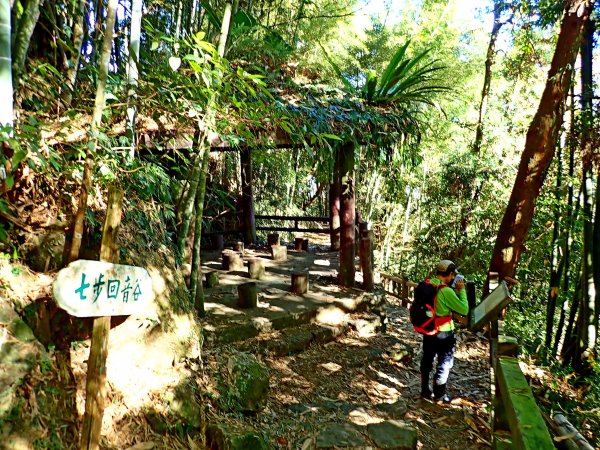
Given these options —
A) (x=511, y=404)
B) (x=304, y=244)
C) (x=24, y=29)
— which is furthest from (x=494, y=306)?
(x=304, y=244)

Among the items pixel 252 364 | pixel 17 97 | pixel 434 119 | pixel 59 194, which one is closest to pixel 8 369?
pixel 59 194

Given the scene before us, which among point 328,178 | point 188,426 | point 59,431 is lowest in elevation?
point 188,426

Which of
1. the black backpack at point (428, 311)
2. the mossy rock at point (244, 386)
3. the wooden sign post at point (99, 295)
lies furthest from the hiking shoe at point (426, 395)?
the wooden sign post at point (99, 295)

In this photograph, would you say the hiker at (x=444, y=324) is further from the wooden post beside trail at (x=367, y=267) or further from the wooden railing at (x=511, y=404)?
the wooden post beside trail at (x=367, y=267)

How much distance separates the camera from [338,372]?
4.42 m

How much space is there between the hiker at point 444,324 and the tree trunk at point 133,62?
2905 mm

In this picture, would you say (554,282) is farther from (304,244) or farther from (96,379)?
(96,379)

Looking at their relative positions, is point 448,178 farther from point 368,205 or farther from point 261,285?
point 261,285

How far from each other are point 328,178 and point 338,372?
2.70 m

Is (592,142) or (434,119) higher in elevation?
(434,119)

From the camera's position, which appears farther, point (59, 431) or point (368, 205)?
point (368, 205)

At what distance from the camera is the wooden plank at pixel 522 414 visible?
5.58ft

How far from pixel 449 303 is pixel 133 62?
327 centimetres

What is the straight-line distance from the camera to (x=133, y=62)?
2.48m
